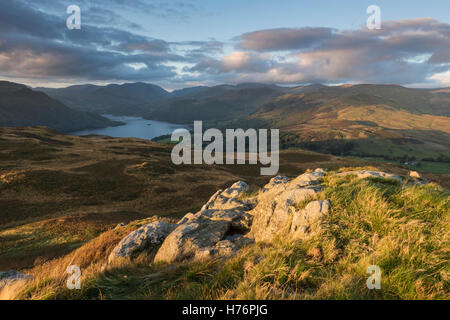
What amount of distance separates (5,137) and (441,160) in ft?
847

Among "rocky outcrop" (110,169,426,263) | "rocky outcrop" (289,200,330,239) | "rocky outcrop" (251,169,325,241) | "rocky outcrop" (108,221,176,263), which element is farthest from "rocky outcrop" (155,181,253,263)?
"rocky outcrop" (289,200,330,239)

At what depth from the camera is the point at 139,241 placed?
35.1 ft

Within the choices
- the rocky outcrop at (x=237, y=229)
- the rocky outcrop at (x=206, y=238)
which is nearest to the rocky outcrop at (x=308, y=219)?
the rocky outcrop at (x=237, y=229)

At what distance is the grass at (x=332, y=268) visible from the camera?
489cm

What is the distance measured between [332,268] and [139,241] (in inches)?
320

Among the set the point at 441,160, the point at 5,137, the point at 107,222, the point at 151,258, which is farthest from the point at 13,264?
the point at 441,160

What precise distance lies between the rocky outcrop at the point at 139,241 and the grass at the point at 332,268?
2695 millimetres

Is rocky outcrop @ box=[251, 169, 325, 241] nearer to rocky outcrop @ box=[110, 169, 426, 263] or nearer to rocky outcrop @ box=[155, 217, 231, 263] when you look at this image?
rocky outcrop @ box=[110, 169, 426, 263]

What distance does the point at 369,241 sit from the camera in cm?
644

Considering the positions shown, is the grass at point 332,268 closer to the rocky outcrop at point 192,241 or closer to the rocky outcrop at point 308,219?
the rocky outcrop at point 308,219
